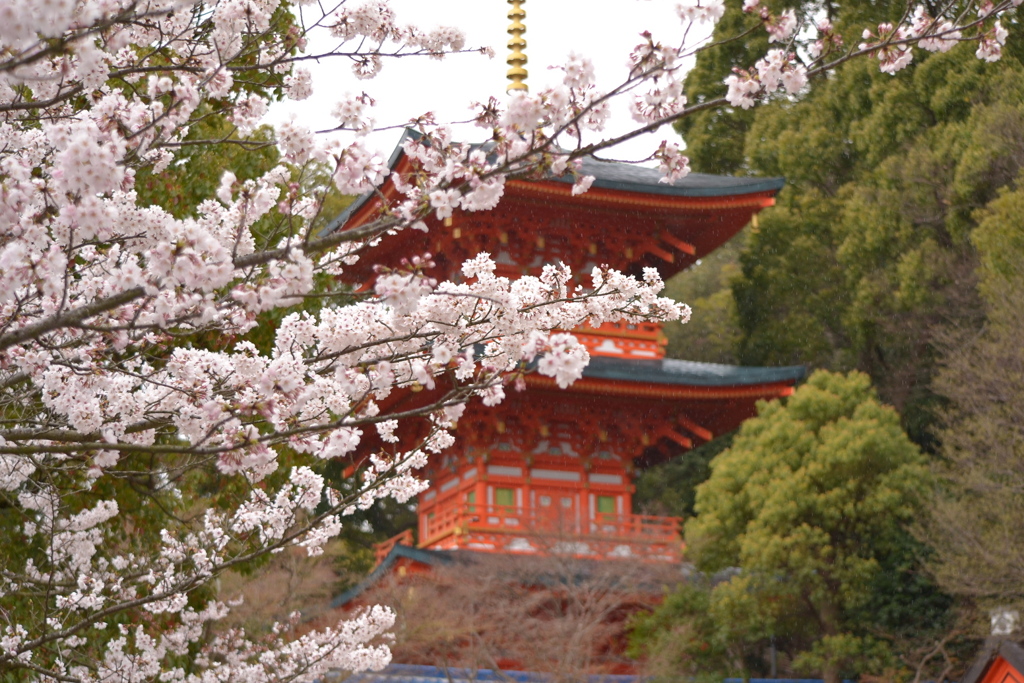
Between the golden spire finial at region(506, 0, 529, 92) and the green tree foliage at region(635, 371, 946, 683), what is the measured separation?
18.3ft

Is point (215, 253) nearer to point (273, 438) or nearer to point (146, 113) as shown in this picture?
point (146, 113)

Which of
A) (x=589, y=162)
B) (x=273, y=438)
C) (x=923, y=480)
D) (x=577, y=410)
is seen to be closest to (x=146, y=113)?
(x=273, y=438)

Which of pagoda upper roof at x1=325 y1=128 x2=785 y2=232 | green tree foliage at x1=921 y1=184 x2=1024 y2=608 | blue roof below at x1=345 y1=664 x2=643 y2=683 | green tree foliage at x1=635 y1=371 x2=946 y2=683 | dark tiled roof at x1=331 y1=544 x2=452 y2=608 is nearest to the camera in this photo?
blue roof below at x1=345 y1=664 x2=643 y2=683

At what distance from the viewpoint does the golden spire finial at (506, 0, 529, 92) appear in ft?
53.9

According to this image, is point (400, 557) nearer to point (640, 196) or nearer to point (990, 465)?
point (640, 196)

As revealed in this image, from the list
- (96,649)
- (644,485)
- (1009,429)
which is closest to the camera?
(96,649)

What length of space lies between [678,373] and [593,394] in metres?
1.14

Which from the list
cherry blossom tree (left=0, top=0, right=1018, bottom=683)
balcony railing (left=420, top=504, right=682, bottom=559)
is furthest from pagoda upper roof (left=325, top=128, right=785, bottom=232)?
cherry blossom tree (left=0, top=0, right=1018, bottom=683)

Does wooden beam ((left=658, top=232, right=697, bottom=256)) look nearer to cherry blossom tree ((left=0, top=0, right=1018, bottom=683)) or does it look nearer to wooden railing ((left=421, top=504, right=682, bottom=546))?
wooden railing ((left=421, top=504, right=682, bottom=546))

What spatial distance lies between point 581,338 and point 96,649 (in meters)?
8.74

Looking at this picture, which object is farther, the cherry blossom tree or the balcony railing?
the balcony railing

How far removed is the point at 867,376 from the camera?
15375mm

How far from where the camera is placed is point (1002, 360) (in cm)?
1359

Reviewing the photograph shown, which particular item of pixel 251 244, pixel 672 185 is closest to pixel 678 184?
pixel 672 185
